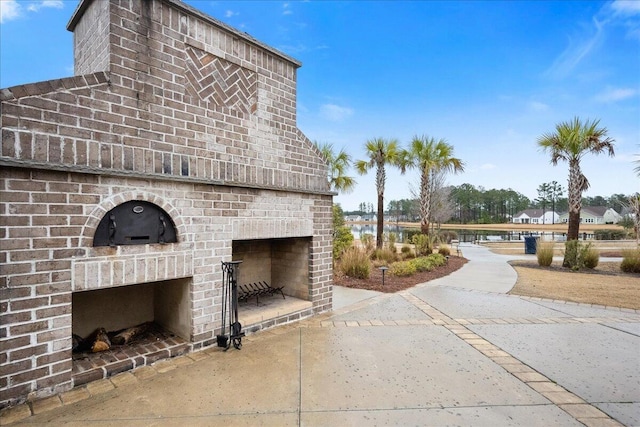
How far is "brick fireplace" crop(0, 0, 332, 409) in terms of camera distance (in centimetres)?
257

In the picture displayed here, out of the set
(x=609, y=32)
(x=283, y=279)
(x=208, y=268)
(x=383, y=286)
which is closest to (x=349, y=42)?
(x=609, y=32)

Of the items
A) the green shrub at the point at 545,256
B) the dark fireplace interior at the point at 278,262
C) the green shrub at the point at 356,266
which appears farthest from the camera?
the green shrub at the point at 545,256

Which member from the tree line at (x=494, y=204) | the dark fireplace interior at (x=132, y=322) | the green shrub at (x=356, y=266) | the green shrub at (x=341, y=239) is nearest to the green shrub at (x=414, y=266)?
the green shrub at (x=356, y=266)

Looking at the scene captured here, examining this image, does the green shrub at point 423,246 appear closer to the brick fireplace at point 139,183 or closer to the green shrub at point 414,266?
the green shrub at point 414,266

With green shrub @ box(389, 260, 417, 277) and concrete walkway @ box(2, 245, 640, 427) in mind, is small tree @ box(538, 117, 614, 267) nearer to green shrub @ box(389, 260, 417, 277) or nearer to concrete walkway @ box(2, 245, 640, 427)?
green shrub @ box(389, 260, 417, 277)

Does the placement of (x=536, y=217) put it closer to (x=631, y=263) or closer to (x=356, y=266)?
(x=631, y=263)

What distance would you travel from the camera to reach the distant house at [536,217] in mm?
73500

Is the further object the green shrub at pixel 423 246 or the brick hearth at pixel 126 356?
the green shrub at pixel 423 246

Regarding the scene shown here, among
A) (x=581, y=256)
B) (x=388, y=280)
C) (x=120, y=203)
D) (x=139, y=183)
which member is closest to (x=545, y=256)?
(x=581, y=256)

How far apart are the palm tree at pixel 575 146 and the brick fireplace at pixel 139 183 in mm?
12444

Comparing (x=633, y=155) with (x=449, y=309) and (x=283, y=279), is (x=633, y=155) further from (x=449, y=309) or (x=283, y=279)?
(x=283, y=279)

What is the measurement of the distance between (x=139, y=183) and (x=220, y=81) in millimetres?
1837

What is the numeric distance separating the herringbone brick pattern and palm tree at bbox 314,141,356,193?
13298 millimetres

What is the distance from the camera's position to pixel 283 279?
5.99 m
